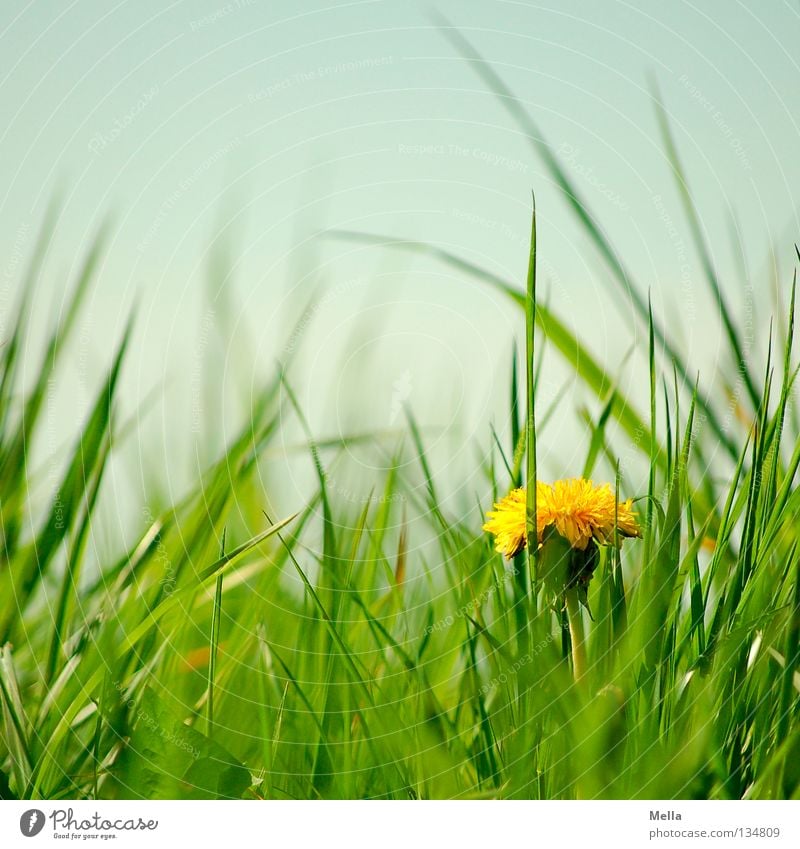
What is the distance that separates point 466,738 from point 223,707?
0.16 metres

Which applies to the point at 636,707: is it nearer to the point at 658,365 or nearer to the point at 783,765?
the point at 783,765

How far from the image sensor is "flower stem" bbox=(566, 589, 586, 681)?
46 cm

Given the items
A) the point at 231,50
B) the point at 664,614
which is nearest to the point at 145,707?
the point at 664,614

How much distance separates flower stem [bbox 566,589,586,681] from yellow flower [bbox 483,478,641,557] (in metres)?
0.03

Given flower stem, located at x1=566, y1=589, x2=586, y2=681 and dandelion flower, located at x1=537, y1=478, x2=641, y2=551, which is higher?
dandelion flower, located at x1=537, y1=478, x2=641, y2=551

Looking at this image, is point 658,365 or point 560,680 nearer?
point 560,680

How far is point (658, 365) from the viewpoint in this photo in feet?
1.91
